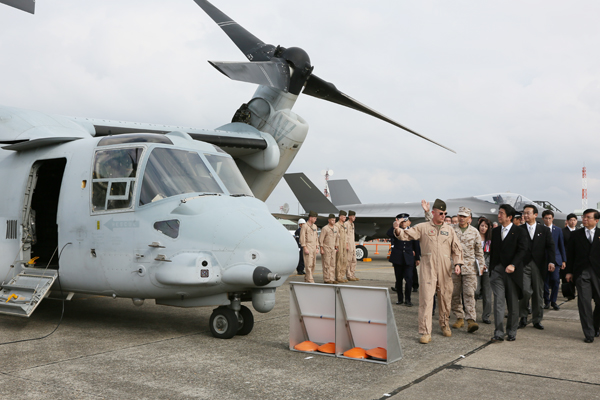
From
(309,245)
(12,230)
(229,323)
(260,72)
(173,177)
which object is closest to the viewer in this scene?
(229,323)

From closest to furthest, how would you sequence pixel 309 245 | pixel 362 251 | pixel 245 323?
1. pixel 245 323
2. pixel 309 245
3. pixel 362 251

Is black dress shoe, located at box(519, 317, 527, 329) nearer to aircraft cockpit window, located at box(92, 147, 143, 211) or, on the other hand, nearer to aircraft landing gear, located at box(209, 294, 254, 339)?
aircraft landing gear, located at box(209, 294, 254, 339)

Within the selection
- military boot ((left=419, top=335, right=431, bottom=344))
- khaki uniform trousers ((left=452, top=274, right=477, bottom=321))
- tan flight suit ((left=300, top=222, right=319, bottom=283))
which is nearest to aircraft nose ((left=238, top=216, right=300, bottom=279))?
military boot ((left=419, top=335, right=431, bottom=344))

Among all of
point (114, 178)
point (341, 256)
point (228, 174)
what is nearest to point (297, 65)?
point (228, 174)

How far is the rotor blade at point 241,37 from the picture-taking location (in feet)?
36.3

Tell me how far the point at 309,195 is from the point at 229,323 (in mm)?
18326

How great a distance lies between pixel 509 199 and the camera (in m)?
18.2

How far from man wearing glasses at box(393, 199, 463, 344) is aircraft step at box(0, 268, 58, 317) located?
4.55m

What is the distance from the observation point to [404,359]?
16.8 feet

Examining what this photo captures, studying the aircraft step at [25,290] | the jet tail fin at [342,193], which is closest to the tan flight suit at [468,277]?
the aircraft step at [25,290]

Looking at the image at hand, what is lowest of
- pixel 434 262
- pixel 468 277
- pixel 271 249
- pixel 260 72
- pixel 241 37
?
pixel 468 277

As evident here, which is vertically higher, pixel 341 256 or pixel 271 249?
pixel 271 249

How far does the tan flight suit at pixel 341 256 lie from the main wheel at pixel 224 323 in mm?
7650

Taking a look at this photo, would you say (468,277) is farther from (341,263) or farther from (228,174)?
(341,263)
